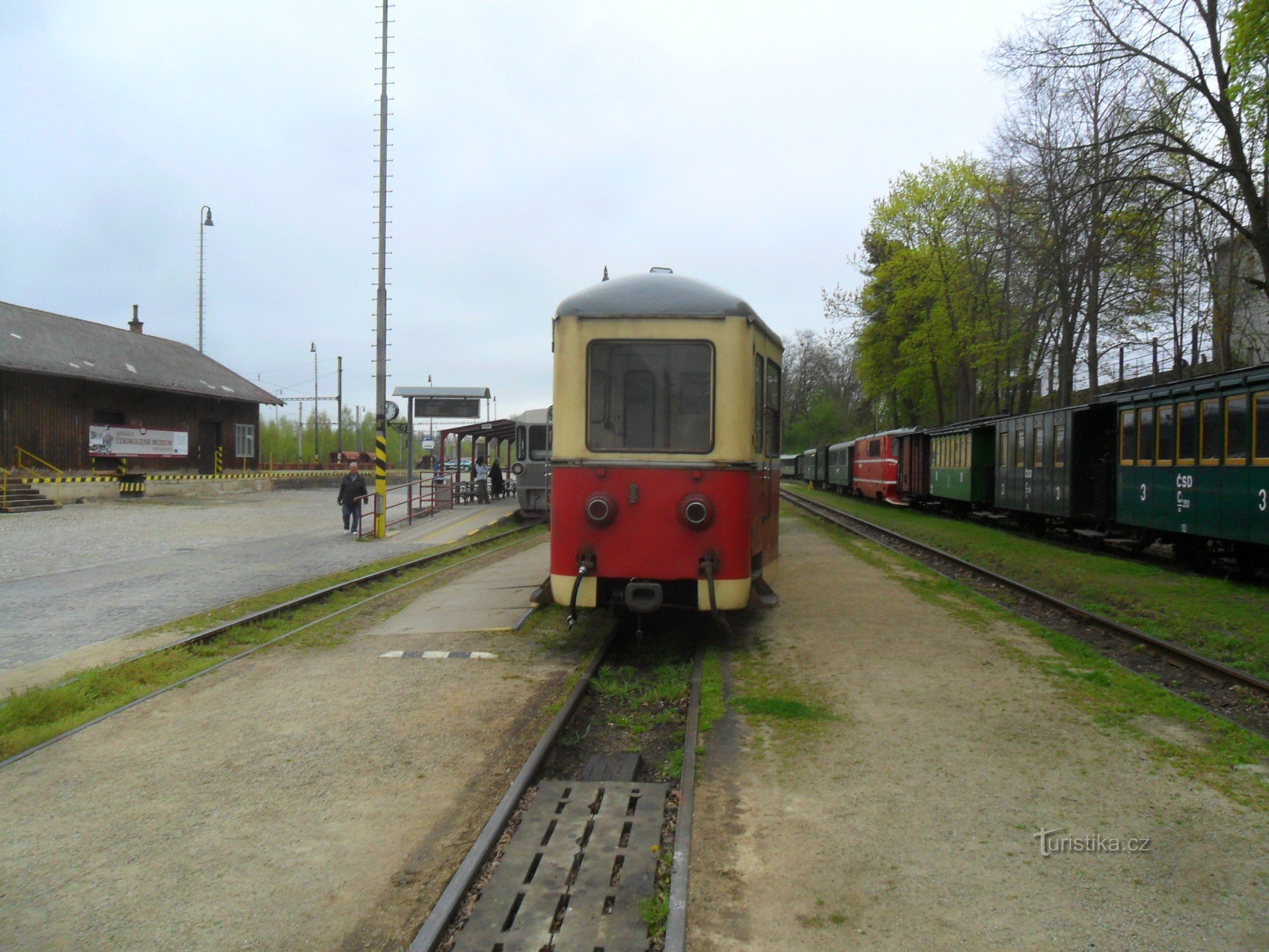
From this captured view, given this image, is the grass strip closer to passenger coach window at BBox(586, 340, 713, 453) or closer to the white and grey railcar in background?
passenger coach window at BBox(586, 340, 713, 453)

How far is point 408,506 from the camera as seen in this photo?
2495 centimetres

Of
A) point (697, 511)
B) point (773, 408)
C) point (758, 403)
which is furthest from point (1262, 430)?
point (697, 511)

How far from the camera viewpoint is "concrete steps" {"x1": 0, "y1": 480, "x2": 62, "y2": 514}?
87.2 feet

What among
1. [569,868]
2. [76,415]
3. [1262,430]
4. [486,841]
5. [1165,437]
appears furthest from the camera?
[76,415]

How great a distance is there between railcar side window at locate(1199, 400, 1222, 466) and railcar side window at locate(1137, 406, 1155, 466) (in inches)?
60.0

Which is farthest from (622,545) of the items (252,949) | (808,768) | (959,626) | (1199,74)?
(1199,74)

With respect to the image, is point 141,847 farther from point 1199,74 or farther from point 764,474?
point 1199,74

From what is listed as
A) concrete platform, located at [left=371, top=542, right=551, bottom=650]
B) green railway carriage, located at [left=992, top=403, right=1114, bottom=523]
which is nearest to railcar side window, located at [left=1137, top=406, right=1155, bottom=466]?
green railway carriage, located at [left=992, top=403, right=1114, bottom=523]

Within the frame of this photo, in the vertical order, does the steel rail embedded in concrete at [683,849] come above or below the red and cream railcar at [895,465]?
below

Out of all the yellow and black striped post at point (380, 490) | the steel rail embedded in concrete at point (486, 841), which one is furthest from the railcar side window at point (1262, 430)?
the yellow and black striped post at point (380, 490)

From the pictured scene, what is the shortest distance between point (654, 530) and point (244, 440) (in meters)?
42.1

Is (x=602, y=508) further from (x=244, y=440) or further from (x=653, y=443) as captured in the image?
(x=244, y=440)

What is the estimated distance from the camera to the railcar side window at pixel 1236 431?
38.0ft

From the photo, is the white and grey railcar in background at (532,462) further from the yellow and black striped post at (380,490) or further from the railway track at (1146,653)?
the railway track at (1146,653)
